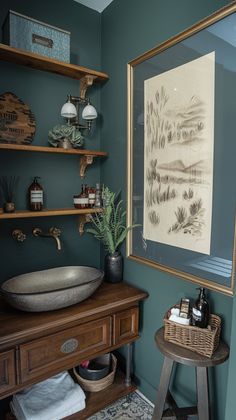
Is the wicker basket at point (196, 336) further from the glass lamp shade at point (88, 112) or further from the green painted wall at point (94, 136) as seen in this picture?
the glass lamp shade at point (88, 112)

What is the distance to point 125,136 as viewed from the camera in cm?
166

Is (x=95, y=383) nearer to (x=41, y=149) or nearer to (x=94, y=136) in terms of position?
(x=41, y=149)

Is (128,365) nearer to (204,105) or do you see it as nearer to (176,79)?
(204,105)

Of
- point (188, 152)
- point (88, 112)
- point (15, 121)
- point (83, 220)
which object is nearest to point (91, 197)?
point (83, 220)

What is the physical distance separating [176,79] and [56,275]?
4.14 feet

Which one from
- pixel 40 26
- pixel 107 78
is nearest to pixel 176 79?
pixel 107 78

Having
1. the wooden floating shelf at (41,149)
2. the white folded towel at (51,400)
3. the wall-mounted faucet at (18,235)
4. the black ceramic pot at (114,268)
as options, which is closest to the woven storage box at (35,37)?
the wooden floating shelf at (41,149)

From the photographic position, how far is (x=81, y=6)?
5.61 feet

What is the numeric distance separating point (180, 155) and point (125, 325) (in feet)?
3.24

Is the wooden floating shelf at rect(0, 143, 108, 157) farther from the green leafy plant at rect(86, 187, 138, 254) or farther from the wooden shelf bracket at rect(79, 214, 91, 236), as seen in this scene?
the wooden shelf bracket at rect(79, 214, 91, 236)

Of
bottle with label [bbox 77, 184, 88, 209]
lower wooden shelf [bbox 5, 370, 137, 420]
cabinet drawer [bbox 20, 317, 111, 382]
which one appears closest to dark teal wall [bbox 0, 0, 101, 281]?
bottle with label [bbox 77, 184, 88, 209]

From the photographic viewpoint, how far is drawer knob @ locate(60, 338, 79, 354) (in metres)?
1.26

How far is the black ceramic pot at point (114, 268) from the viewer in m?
1.69

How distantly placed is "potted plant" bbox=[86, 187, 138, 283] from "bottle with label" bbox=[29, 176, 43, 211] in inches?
14.4
